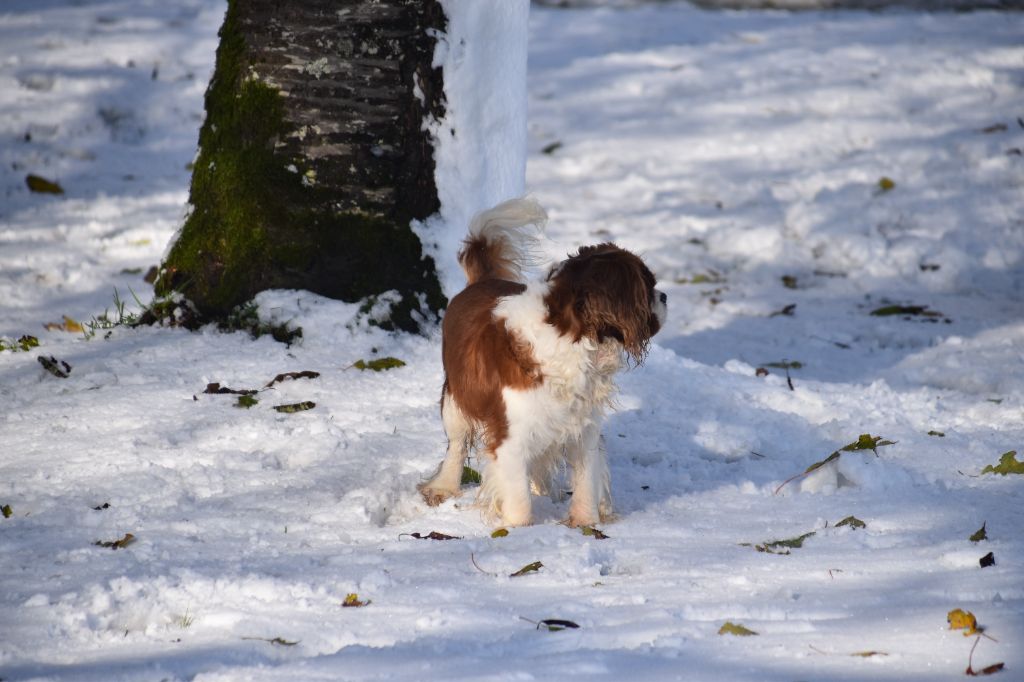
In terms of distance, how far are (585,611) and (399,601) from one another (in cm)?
58

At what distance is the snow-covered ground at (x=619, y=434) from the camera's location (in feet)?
9.59

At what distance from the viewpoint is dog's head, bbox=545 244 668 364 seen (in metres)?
3.88

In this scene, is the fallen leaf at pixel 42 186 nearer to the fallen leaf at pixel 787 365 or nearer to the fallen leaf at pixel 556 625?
the fallen leaf at pixel 787 365

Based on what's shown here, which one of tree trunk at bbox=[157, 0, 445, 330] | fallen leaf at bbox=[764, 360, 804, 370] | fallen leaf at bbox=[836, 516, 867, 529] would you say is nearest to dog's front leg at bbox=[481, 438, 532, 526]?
fallen leaf at bbox=[836, 516, 867, 529]

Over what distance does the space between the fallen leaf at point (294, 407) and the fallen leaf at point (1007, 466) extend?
3.01 m

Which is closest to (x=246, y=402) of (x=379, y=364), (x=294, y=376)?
(x=294, y=376)

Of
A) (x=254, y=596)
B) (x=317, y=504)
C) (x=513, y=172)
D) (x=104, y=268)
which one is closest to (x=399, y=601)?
(x=254, y=596)

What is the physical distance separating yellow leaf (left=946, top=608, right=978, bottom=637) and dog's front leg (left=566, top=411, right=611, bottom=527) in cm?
156

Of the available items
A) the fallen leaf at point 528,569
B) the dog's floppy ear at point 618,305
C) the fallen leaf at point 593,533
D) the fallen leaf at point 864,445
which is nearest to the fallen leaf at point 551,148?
the fallen leaf at point 864,445

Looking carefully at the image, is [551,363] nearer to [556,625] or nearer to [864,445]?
[556,625]

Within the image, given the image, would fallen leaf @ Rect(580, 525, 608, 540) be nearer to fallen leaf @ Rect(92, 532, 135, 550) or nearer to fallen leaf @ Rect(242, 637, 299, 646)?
fallen leaf @ Rect(242, 637, 299, 646)

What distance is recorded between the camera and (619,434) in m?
5.02

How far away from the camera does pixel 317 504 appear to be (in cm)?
411

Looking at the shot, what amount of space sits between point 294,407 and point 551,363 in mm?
1457
